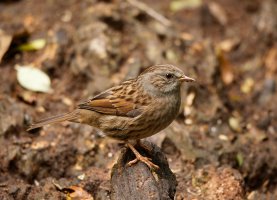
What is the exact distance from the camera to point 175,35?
29.9ft

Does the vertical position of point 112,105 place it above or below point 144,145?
above

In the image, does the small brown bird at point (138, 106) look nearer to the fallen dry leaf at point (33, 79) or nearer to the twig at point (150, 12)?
the fallen dry leaf at point (33, 79)

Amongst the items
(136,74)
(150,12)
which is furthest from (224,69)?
(136,74)

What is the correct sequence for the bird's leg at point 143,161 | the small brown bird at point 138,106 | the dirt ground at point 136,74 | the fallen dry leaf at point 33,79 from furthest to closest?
the fallen dry leaf at point 33,79 → the dirt ground at point 136,74 → the small brown bird at point 138,106 → the bird's leg at point 143,161

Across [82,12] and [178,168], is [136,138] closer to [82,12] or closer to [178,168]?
[178,168]

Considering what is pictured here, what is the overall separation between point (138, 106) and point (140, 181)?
3.11 feet

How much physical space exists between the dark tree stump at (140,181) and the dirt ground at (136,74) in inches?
17.8

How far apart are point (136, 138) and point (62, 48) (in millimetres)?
2743

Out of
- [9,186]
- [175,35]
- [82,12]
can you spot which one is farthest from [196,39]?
[9,186]

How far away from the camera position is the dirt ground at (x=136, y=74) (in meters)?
6.61

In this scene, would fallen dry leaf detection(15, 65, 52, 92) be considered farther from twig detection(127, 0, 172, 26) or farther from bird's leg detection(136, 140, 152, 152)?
bird's leg detection(136, 140, 152, 152)

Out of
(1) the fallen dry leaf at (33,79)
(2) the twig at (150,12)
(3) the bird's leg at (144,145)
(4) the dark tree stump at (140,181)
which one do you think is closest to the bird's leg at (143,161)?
(4) the dark tree stump at (140,181)

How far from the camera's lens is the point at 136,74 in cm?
804

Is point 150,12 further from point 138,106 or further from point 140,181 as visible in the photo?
point 140,181
